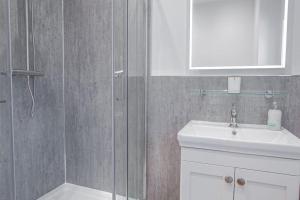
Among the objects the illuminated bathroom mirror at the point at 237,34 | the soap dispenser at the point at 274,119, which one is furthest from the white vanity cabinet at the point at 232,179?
the illuminated bathroom mirror at the point at 237,34

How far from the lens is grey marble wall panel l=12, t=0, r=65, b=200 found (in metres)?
1.70

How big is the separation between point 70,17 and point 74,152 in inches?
53.2

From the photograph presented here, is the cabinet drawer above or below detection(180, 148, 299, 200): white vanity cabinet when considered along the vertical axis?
above

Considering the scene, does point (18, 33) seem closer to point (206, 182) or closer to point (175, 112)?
point (175, 112)

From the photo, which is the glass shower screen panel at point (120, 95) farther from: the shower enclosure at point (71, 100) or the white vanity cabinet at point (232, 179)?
the white vanity cabinet at point (232, 179)

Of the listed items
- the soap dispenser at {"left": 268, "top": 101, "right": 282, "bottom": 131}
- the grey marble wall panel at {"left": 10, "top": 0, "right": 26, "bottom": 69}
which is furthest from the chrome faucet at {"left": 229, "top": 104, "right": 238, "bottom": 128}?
the grey marble wall panel at {"left": 10, "top": 0, "right": 26, "bottom": 69}

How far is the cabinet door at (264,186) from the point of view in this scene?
3.34 feet

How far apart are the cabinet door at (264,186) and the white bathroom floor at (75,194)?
127 centimetres

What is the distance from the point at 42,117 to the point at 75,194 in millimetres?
812

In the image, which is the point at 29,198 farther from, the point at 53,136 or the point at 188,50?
the point at 188,50

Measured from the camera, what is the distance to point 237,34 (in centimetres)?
149

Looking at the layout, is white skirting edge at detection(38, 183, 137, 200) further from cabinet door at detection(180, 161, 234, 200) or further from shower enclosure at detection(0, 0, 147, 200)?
cabinet door at detection(180, 161, 234, 200)

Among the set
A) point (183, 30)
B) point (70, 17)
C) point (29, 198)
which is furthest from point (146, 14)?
point (29, 198)

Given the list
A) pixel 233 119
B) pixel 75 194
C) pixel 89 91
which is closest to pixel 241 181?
pixel 233 119
